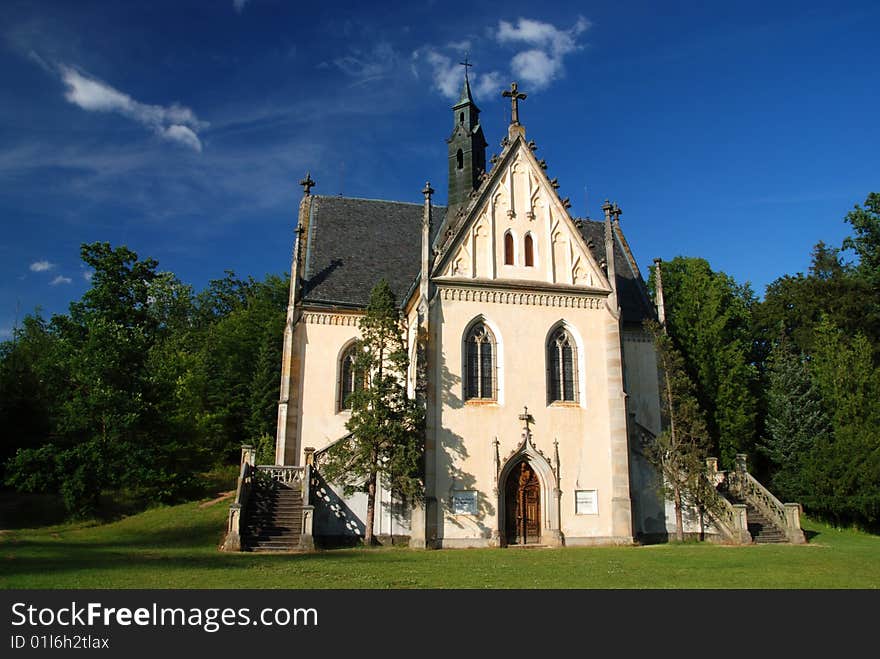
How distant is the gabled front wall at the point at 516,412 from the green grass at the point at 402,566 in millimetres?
2533

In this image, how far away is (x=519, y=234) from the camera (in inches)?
1128

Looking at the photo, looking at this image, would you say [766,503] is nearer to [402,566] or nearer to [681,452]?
[681,452]

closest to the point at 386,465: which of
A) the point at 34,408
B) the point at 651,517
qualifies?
the point at 651,517

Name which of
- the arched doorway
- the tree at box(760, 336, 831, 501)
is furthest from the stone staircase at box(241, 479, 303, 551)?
the tree at box(760, 336, 831, 501)

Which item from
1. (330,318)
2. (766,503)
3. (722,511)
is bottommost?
(722,511)

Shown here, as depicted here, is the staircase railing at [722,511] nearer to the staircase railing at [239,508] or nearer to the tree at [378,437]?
the tree at [378,437]

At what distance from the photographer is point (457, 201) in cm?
3512

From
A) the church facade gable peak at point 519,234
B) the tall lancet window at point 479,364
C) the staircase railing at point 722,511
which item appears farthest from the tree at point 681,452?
the tall lancet window at point 479,364

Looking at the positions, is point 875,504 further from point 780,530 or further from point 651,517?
point 651,517

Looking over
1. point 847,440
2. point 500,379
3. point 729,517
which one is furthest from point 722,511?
point 847,440

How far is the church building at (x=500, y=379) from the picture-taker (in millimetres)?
25609

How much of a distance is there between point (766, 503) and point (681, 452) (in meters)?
4.50

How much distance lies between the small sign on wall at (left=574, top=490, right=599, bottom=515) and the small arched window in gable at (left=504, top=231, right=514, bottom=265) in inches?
377
